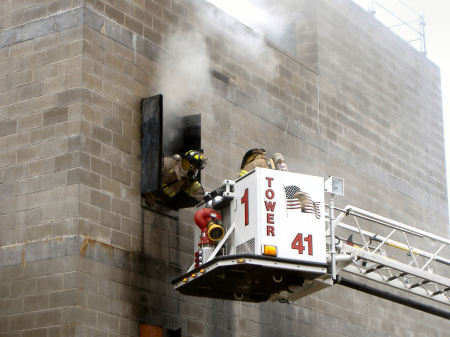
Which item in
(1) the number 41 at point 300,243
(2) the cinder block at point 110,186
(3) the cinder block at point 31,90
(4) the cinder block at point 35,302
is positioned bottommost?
(4) the cinder block at point 35,302

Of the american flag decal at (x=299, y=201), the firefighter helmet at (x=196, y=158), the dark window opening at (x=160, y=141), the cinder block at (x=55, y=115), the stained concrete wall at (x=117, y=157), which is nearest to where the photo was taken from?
the american flag decal at (x=299, y=201)

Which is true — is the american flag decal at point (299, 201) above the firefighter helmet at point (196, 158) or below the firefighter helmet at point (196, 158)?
below

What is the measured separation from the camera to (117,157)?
13.7 m

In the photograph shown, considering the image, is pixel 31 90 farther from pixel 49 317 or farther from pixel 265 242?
pixel 265 242

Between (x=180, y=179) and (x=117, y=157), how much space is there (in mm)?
1033

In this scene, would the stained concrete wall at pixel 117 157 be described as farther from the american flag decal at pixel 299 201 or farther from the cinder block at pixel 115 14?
the american flag decal at pixel 299 201

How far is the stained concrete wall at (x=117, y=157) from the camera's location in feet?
42.1

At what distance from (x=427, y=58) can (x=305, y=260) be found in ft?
39.7

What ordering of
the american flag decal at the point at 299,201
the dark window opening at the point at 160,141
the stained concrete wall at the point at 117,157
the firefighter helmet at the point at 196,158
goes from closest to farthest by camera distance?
the american flag decal at the point at 299,201, the stained concrete wall at the point at 117,157, the dark window opening at the point at 160,141, the firefighter helmet at the point at 196,158

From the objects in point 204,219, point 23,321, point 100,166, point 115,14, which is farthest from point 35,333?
point 115,14

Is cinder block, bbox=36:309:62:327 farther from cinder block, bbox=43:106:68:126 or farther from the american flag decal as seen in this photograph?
the american flag decal

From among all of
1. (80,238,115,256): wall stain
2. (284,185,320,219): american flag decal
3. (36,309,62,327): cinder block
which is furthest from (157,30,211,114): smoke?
(36,309,62,327): cinder block

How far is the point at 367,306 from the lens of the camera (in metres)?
18.5

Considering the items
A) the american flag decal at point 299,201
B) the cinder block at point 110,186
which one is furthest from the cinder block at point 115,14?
the american flag decal at point 299,201
